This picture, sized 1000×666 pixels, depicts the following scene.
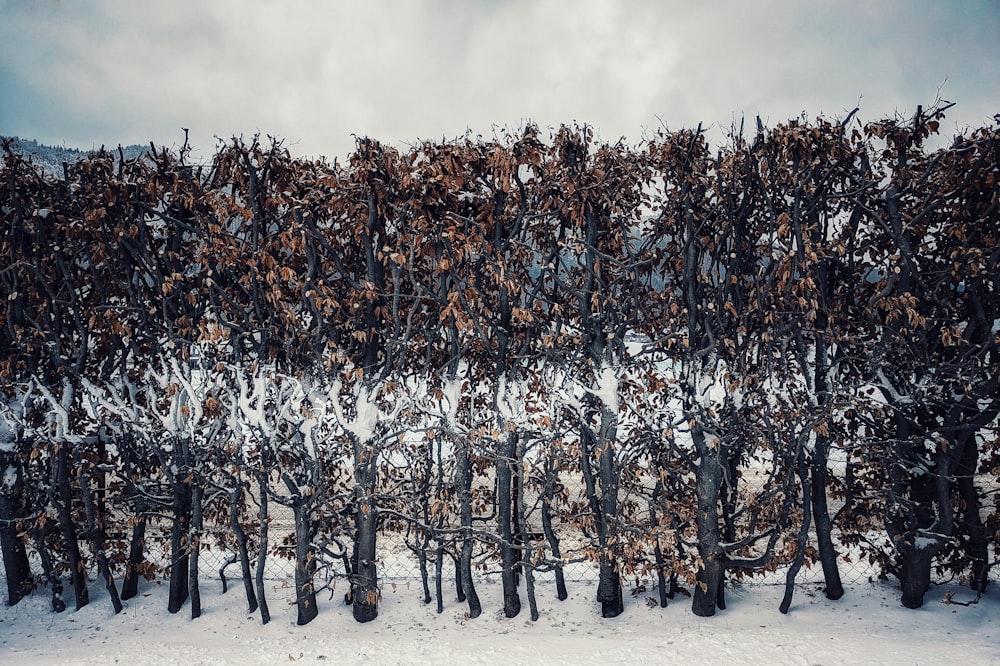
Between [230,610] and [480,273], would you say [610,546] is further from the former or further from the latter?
[230,610]

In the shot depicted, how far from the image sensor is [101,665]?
14.1 ft

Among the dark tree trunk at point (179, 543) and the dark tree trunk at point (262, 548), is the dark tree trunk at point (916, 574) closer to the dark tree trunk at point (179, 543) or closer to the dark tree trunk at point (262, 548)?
the dark tree trunk at point (262, 548)

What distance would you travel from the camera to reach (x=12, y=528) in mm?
5426

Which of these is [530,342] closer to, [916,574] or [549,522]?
[549,522]

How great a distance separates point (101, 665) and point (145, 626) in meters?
0.83

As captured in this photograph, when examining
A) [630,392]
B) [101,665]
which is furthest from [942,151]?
[101,665]

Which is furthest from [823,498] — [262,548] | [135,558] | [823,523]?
[135,558]

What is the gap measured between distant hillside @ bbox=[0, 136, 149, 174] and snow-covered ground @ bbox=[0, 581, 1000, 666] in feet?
12.9

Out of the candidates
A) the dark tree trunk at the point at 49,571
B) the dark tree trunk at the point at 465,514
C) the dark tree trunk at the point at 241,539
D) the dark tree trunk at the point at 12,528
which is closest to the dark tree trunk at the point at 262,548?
the dark tree trunk at the point at 241,539

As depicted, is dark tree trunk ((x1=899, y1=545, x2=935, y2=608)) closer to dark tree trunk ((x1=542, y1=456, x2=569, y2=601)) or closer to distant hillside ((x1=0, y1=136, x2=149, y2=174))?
dark tree trunk ((x1=542, y1=456, x2=569, y2=601))

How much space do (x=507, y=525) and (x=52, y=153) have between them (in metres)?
5.03

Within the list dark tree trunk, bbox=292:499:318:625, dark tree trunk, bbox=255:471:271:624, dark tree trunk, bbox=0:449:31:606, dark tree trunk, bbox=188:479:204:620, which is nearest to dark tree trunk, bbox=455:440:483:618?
dark tree trunk, bbox=292:499:318:625

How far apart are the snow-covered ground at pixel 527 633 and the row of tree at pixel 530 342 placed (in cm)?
21

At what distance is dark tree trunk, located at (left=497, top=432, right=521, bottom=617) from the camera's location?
5039 mm
